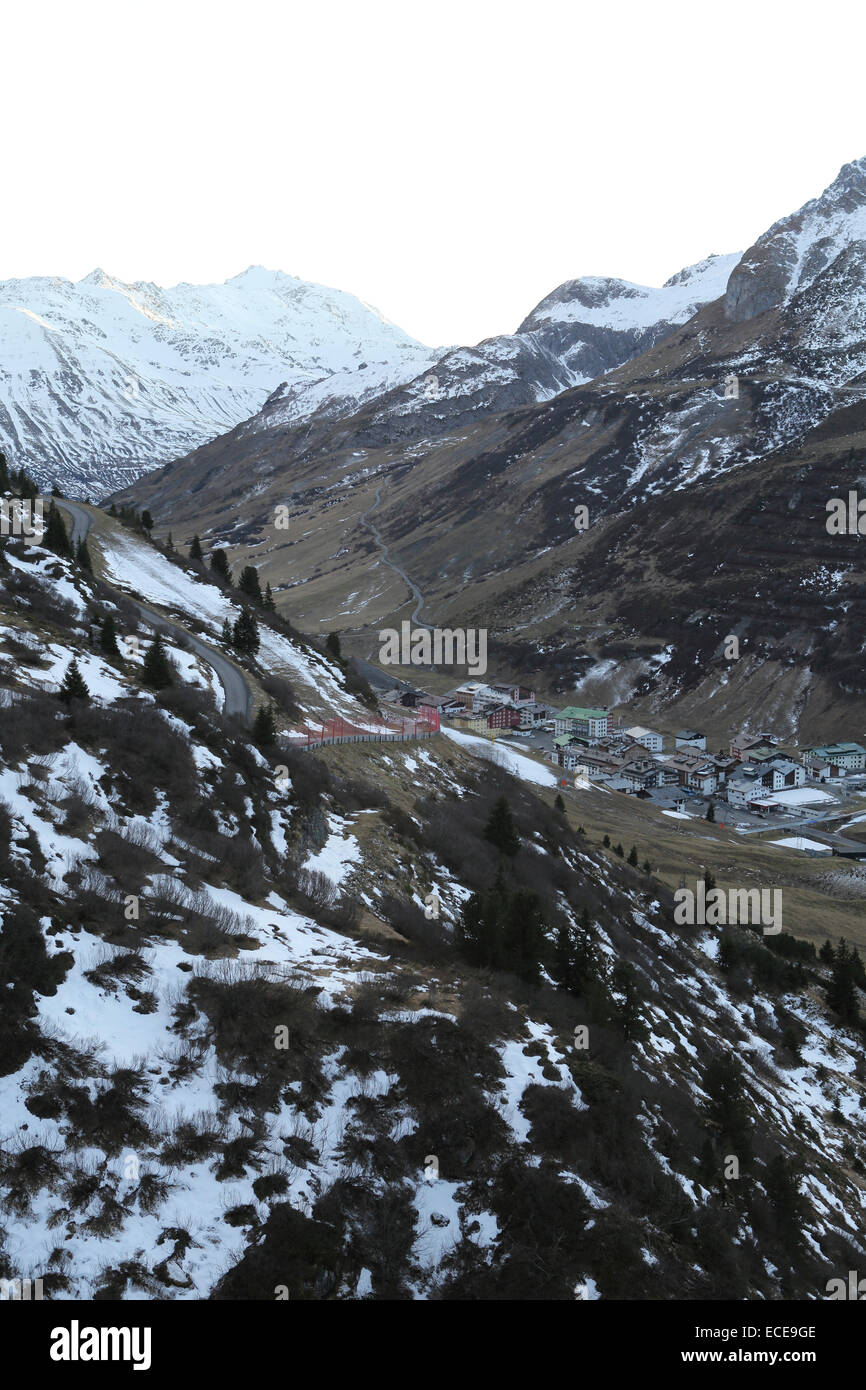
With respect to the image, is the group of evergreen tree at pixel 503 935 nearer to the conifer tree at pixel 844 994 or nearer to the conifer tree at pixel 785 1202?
the conifer tree at pixel 785 1202

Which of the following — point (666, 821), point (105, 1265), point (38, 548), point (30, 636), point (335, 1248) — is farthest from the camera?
point (666, 821)

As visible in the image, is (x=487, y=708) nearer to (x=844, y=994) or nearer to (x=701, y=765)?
(x=701, y=765)

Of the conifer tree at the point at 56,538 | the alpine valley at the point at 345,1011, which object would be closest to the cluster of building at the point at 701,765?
the alpine valley at the point at 345,1011

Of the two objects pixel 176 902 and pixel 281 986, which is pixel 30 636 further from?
pixel 281 986

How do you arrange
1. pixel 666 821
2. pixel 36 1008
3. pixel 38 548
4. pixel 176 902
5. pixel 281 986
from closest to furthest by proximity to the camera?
pixel 36 1008, pixel 281 986, pixel 176 902, pixel 38 548, pixel 666 821

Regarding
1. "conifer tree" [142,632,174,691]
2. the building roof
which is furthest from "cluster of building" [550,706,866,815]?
"conifer tree" [142,632,174,691]

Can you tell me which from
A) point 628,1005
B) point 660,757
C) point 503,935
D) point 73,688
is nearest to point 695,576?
point 660,757

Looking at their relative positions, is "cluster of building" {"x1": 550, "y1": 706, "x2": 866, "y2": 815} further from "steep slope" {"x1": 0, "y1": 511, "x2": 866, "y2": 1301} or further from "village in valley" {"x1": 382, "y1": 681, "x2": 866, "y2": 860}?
"steep slope" {"x1": 0, "y1": 511, "x2": 866, "y2": 1301}
